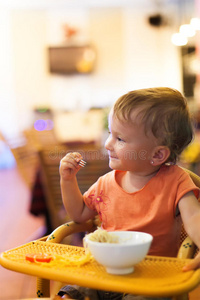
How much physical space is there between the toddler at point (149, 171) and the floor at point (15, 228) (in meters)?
1.14

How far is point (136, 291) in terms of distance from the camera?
0.79 m

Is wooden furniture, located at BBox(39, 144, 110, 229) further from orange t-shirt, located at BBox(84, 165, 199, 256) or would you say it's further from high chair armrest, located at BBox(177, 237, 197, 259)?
high chair armrest, located at BBox(177, 237, 197, 259)

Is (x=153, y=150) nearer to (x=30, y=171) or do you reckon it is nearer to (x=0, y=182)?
(x=30, y=171)

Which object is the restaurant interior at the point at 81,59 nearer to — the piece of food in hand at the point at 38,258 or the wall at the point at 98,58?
the wall at the point at 98,58

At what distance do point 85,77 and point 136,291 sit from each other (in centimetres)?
777

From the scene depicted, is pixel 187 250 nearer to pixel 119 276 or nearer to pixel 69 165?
pixel 119 276

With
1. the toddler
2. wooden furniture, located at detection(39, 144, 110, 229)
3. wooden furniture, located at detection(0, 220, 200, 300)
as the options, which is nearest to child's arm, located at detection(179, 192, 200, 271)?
the toddler

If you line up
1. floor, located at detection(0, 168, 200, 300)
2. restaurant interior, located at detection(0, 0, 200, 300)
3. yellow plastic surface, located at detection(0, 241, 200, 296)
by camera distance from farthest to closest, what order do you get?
1. restaurant interior, located at detection(0, 0, 200, 300)
2. floor, located at detection(0, 168, 200, 300)
3. yellow plastic surface, located at detection(0, 241, 200, 296)

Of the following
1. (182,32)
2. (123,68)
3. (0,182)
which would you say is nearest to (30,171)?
(0,182)

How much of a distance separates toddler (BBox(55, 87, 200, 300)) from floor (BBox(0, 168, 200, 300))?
1.14 metres

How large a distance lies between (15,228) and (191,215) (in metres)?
2.74

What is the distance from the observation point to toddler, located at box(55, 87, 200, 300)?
3.61 ft

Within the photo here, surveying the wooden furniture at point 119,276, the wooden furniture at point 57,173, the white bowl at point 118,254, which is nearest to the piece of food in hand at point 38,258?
the wooden furniture at point 119,276

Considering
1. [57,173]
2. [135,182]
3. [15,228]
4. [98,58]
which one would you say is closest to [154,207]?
[135,182]
